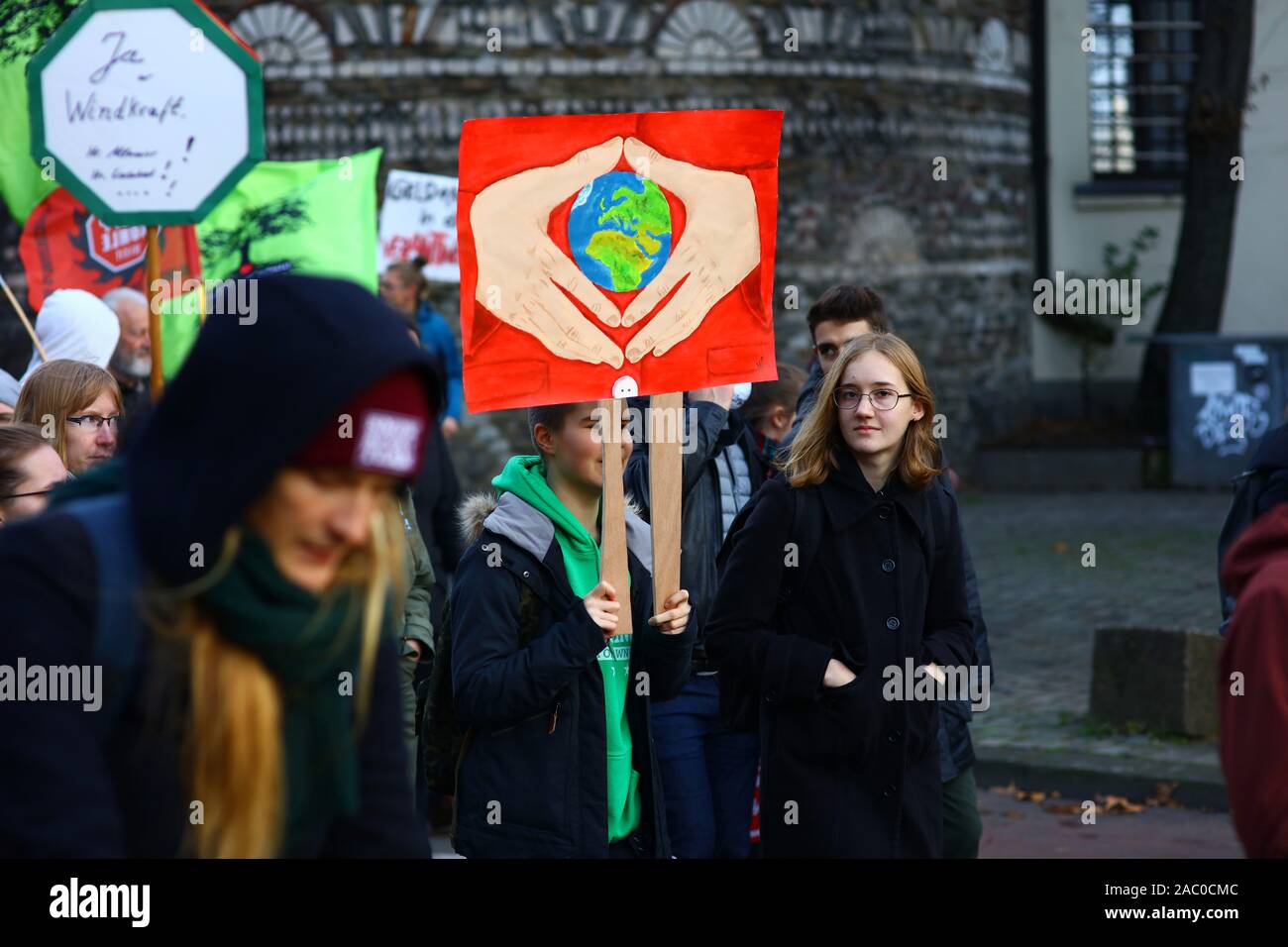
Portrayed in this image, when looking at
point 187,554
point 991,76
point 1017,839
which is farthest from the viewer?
point 991,76

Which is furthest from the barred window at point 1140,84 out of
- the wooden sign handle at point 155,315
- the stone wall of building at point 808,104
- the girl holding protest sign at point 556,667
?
the girl holding protest sign at point 556,667

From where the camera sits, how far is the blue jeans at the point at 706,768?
515 centimetres

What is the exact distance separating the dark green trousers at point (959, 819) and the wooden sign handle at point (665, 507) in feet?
3.45

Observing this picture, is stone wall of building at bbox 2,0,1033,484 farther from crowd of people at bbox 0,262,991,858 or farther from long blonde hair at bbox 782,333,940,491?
long blonde hair at bbox 782,333,940,491

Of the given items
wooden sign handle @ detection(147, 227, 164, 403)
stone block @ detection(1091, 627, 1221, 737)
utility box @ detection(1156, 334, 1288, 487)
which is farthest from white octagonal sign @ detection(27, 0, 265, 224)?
utility box @ detection(1156, 334, 1288, 487)

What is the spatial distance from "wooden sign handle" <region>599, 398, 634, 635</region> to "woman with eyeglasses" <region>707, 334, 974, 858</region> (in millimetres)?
311

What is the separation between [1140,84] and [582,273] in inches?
664

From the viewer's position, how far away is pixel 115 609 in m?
1.94

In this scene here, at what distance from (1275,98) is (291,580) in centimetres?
1922

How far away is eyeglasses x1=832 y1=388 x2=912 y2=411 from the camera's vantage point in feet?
14.9

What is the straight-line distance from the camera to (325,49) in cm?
1548

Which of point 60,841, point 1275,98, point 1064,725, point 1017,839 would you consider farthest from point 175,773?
point 1275,98
